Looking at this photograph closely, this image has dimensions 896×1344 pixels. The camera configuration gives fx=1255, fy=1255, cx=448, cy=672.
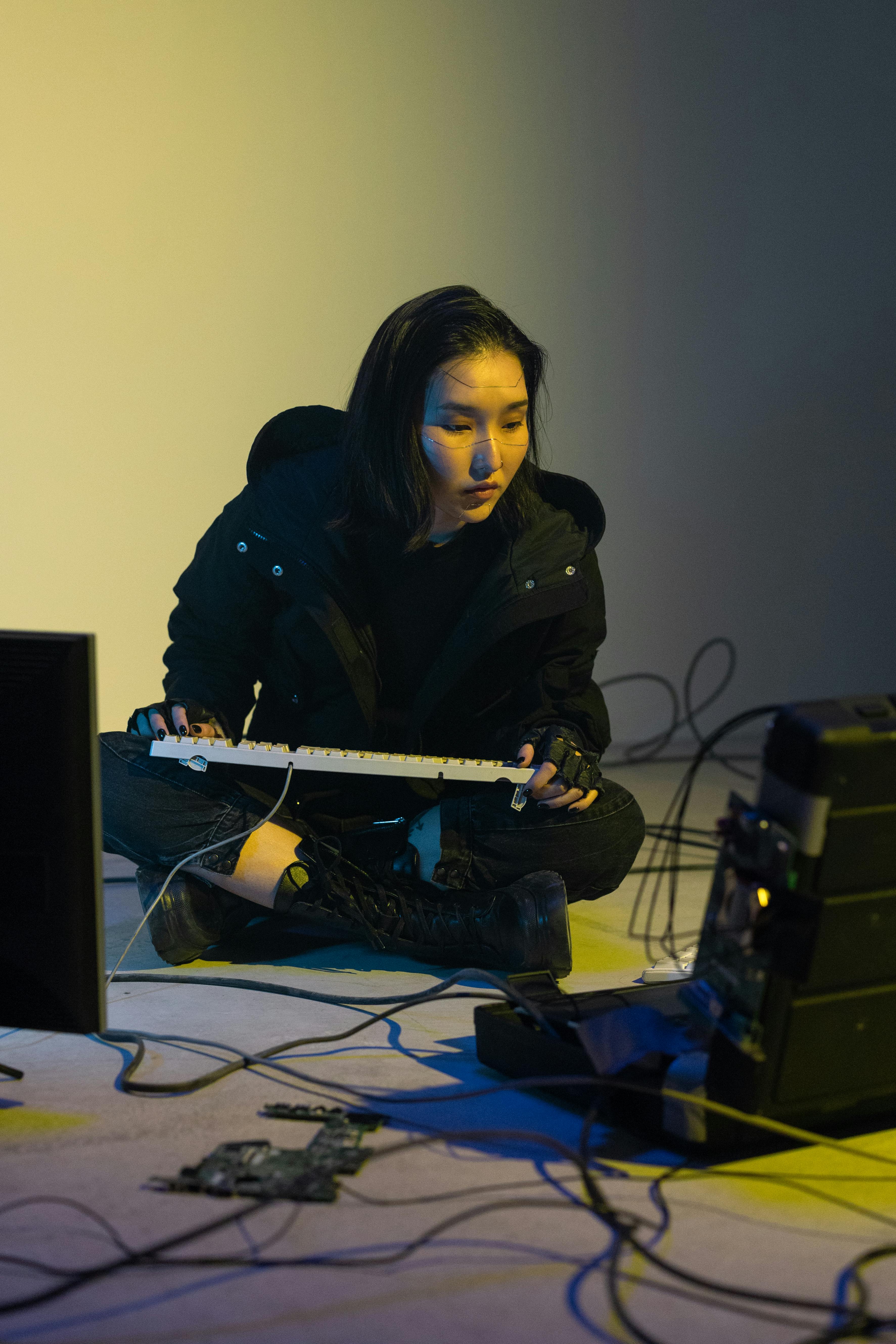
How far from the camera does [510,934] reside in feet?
5.99

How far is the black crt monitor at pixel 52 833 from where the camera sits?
1.23 m

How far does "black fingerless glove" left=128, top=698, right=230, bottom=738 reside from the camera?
188 cm

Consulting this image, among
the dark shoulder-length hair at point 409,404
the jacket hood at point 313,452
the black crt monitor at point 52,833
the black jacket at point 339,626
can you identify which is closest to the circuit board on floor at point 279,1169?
the black crt monitor at point 52,833

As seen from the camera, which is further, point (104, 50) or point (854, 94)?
point (854, 94)

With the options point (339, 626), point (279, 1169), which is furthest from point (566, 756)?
point (279, 1169)

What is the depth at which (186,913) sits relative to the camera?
1.86 m

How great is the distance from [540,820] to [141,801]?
602 millimetres

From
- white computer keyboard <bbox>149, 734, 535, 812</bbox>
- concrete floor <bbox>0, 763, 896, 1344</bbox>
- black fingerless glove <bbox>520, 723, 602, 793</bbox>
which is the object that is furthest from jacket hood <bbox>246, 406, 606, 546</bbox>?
concrete floor <bbox>0, 763, 896, 1344</bbox>

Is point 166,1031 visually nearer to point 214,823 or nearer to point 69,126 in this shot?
point 214,823

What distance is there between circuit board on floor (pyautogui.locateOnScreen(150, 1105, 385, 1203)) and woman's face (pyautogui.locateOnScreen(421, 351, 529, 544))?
3.33 feet

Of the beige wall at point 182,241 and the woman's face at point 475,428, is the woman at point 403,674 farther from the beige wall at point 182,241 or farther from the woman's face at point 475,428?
the beige wall at point 182,241

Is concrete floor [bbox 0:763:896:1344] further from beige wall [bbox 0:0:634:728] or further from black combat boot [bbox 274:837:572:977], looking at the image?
beige wall [bbox 0:0:634:728]

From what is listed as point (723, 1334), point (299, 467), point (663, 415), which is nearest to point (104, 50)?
point (299, 467)

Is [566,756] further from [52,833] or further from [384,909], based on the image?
[52,833]
